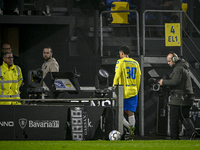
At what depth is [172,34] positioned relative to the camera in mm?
10930

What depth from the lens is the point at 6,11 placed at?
1171 centimetres

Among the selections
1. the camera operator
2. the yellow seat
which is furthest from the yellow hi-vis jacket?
the yellow seat

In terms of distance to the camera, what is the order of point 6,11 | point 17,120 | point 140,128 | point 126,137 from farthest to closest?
point 6,11, point 140,128, point 126,137, point 17,120

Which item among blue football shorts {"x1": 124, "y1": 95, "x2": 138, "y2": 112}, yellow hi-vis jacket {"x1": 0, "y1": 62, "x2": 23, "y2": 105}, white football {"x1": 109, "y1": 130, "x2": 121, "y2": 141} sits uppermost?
yellow hi-vis jacket {"x1": 0, "y1": 62, "x2": 23, "y2": 105}

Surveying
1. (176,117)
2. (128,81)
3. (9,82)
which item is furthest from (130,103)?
(9,82)

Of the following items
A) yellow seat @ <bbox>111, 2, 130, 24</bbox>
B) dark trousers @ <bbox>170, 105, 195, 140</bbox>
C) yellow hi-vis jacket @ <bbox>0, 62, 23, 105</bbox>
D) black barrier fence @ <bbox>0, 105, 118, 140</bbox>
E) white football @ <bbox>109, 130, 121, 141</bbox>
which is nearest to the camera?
white football @ <bbox>109, 130, 121, 141</bbox>

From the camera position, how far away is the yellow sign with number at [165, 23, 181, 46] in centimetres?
1085

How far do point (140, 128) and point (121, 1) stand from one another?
4.11m

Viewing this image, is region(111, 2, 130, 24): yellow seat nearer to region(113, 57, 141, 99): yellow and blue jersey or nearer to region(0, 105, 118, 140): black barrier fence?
region(113, 57, 141, 99): yellow and blue jersey

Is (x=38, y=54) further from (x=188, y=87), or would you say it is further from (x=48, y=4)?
(x=188, y=87)

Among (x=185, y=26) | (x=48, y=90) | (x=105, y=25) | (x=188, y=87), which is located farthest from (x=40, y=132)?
(x=185, y=26)

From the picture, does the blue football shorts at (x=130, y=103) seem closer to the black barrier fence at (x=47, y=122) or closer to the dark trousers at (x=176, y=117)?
the dark trousers at (x=176, y=117)

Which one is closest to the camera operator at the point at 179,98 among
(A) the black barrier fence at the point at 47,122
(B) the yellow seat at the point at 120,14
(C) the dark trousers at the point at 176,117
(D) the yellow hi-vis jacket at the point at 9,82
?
(C) the dark trousers at the point at 176,117

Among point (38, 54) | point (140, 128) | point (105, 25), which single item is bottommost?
point (140, 128)
